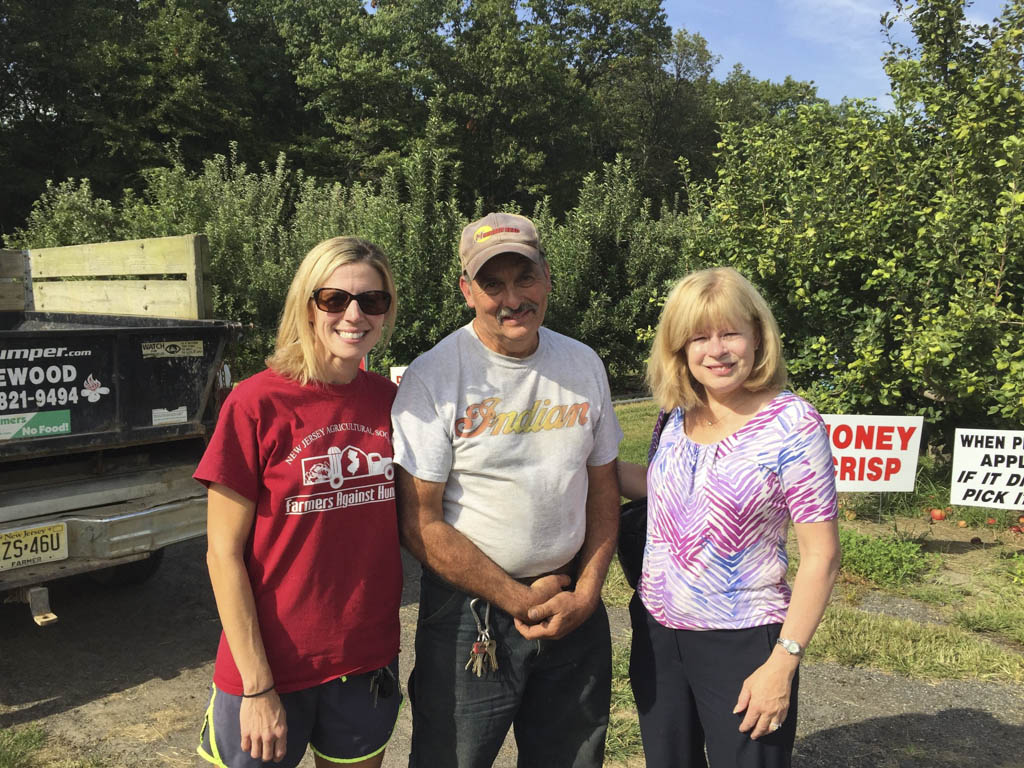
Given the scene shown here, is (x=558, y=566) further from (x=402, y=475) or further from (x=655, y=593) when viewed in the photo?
(x=402, y=475)

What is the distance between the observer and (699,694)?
6.94 feet

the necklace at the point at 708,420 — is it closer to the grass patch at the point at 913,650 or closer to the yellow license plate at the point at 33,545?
the grass patch at the point at 913,650

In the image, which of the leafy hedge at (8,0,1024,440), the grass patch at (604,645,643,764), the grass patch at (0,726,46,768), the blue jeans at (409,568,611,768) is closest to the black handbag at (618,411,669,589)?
the blue jeans at (409,568,611,768)

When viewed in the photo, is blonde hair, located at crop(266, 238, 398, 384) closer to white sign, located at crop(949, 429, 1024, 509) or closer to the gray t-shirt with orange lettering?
the gray t-shirt with orange lettering

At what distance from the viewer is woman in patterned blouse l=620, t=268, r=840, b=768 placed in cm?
196

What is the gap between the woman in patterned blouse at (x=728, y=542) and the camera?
1956 mm

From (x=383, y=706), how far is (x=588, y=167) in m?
39.9

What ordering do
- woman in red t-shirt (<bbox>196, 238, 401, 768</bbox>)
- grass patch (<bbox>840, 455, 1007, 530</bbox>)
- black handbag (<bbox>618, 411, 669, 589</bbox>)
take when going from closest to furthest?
1. woman in red t-shirt (<bbox>196, 238, 401, 768</bbox>)
2. black handbag (<bbox>618, 411, 669, 589</bbox>)
3. grass patch (<bbox>840, 455, 1007, 530</bbox>)

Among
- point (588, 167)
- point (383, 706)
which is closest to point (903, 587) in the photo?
point (383, 706)

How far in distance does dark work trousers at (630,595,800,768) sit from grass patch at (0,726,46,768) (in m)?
2.58

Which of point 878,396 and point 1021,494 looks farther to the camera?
point 878,396

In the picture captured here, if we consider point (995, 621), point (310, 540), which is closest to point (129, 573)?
point (310, 540)

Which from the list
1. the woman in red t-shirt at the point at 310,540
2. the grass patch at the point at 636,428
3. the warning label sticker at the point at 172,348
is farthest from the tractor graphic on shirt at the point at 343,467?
the grass patch at the point at 636,428

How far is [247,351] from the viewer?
10.4 m
